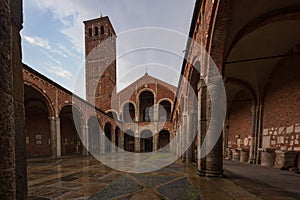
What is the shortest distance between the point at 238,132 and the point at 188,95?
6291 mm

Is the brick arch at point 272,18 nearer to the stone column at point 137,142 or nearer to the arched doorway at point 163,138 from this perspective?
the stone column at point 137,142

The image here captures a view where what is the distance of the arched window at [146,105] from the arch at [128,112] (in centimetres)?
147

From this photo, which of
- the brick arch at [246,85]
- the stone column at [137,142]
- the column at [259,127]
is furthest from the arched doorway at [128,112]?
the column at [259,127]

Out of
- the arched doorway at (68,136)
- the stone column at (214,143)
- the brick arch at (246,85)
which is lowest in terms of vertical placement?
the arched doorway at (68,136)

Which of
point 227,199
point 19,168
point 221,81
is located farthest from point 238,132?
point 19,168

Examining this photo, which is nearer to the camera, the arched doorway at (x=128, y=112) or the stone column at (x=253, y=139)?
the stone column at (x=253, y=139)

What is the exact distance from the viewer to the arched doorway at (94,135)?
50.5 ft

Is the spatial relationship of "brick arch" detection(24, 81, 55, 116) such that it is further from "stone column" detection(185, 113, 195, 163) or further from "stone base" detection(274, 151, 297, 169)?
"stone base" detection(274, 151, 297, 169)

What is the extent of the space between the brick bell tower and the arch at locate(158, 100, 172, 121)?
25.8ft

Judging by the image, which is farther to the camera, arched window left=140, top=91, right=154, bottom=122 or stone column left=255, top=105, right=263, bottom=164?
arched window left=140, top=91, right=154, bottom=122

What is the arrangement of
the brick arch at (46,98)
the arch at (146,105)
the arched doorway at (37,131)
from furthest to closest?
the arch at (146,105) < the arched doorway at (37,131) < the brick arch at (46,98)

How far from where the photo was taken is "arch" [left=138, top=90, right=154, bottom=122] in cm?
2429

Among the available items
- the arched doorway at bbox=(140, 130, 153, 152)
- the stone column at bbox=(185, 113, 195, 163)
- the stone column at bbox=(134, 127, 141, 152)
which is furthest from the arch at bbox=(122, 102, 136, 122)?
the stone column at bbox=(185, 113, 195, 163)

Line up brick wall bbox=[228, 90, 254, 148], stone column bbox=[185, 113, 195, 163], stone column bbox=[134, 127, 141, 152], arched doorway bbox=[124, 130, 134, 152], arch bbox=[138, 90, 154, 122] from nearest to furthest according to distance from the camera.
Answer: stone column bbox=[185, 113, 195, 163] < brick wall bbox=[228, 90, 254, 148] < stone column bbox=[134, 127, 141, 152] < arched doorway bbox=[124, 130, 134, 152] < arch bbox=[138, 90, 154, 122]
